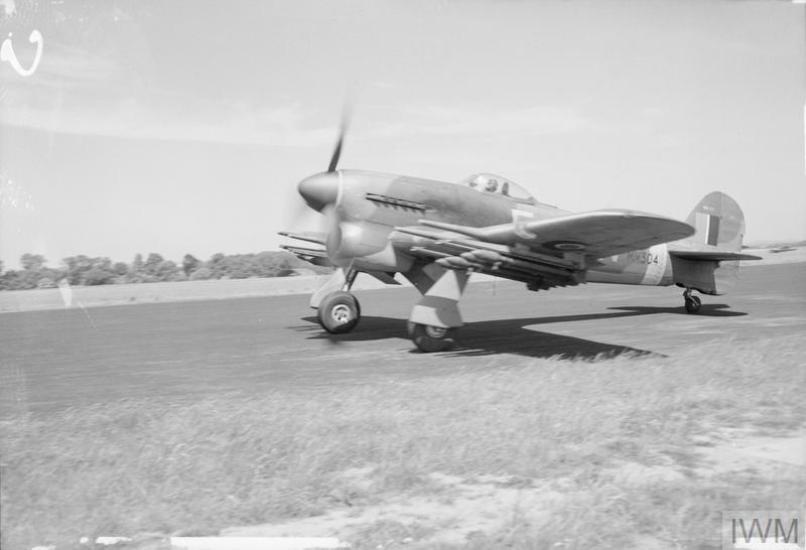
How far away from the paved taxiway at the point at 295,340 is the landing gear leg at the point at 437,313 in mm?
319

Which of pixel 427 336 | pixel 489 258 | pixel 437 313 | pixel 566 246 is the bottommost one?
pixel 427 336

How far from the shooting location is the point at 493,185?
40.5ft

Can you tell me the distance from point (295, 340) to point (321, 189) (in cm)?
303

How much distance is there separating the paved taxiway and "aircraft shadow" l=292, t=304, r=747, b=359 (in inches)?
1.1

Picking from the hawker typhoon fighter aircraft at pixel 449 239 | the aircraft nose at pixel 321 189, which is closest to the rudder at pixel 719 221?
the hawker typhoon fighter aircraft at pixel 449 239

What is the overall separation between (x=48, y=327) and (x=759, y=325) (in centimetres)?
1651

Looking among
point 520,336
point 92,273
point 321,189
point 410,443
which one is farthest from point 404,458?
point 92,273

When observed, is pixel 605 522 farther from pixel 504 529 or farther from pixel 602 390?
pixel 602 390

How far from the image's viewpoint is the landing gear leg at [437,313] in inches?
416

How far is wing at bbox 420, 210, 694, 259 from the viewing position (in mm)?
8609

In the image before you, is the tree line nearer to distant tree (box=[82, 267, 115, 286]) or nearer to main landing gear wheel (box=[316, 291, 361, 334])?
distant tree (box=[82, 267, 115, 286])

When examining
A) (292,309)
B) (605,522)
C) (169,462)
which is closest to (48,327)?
(292,309)

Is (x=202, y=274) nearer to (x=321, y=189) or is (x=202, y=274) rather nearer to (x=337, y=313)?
(x=337, y=313)

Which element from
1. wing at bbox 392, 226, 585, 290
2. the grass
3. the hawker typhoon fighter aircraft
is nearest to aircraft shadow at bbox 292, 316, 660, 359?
the hawker typhoon fighter aircraft
